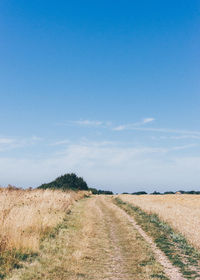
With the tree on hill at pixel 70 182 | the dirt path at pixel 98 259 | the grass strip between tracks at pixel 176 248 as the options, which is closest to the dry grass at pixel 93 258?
the dirt path at pixel 98 259

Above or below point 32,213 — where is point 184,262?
below

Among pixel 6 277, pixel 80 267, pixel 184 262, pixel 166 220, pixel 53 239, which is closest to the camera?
pixel 6 277

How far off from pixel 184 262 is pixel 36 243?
595 cm

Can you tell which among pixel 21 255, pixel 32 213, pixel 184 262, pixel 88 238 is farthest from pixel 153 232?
pixel 21 255

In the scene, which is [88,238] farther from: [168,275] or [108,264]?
[168,275]

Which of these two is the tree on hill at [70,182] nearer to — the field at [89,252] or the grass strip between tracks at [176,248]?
the grass strip between tracks at [176,248]

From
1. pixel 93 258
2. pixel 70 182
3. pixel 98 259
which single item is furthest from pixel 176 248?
pixel 70 182

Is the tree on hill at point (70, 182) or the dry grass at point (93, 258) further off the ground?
the tree on hill at point (70, 182)

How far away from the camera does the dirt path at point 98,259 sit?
894 cm

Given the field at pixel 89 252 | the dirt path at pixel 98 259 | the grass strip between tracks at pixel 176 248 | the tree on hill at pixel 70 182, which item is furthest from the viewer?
the tree on hill at pixel 70 182

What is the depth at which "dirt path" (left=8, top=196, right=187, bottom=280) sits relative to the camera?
352 inches

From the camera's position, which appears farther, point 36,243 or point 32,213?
point 32,213

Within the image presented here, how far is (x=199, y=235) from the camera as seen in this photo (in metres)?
15.4

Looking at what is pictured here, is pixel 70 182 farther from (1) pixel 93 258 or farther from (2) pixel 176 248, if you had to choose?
(1) pixel 93 258
